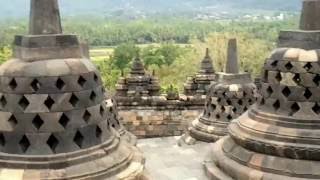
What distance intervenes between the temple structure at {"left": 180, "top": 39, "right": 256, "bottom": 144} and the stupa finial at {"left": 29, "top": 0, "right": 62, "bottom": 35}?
23.7ft

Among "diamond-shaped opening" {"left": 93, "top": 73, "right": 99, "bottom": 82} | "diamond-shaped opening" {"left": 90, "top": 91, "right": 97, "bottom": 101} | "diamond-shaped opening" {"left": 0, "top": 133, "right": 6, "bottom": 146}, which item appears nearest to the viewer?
"diamond-shaped opening" {"left": 0, "top": 133, "right": 6, "bottom": 146}

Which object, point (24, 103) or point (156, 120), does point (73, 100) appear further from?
point (156, 120)

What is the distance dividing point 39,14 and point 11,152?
1.75m

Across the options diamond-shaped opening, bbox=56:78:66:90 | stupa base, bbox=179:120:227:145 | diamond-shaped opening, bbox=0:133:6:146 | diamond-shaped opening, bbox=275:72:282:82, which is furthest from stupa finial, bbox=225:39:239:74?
diamond-shaped opening, bbox=0:133:6:146

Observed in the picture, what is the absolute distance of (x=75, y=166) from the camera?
5871 mm

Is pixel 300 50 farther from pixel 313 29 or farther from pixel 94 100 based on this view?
pixel 94 100

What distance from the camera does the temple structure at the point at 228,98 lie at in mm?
12695

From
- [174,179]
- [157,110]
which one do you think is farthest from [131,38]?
[174,179]

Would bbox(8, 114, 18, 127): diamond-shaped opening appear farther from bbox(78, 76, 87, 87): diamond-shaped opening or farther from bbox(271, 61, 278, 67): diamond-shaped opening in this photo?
bbox(271, 61, 278, 67): diamond-shaped opening

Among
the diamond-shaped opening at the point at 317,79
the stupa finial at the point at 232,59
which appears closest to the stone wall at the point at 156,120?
the stupa finial at the point at 232,59

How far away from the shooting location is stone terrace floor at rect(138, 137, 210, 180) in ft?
28.8

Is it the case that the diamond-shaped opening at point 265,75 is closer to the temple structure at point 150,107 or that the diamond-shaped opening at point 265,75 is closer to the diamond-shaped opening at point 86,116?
the diamond-shaped opening at point 86,116

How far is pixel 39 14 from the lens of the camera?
616 cm

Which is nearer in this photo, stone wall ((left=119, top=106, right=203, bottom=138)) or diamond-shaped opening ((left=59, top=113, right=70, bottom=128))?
diamond-shaped opening ((left=59, top=113, right=70, bottom=128))
